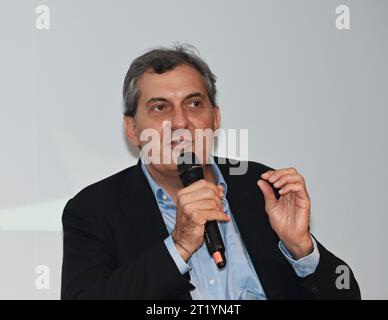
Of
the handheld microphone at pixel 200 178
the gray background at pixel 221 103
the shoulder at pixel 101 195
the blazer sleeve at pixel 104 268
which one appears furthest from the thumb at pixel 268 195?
the gray background at pixel 221 103

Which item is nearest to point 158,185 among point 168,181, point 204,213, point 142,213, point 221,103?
point 168,181

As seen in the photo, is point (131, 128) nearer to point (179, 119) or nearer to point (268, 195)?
point (179, 119)

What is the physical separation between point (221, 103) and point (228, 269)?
0.89 meters

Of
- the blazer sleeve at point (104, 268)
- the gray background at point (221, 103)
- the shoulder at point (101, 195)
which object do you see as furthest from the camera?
the gray background at point (221, 103)

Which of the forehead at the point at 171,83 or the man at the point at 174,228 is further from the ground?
the forehead at the point at 171,83

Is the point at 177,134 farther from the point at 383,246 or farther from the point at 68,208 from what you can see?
the point at 383,246

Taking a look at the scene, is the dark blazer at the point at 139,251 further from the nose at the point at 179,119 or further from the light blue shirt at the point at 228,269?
the nose at the point at 179,119

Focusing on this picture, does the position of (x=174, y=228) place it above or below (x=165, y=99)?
below

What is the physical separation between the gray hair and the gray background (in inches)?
13.8

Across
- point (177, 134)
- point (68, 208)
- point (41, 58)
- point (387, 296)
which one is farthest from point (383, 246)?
point (41, 58)

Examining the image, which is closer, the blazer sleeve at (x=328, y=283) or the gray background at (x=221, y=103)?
the blazer sleeve at (x=328, y=283)

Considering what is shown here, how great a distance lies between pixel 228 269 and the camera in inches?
74.7

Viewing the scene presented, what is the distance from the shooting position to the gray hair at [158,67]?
2.02 metres

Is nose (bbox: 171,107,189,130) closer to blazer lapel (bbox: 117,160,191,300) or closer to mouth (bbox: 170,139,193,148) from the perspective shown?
mouth (bbox: 170,139,193,148)
